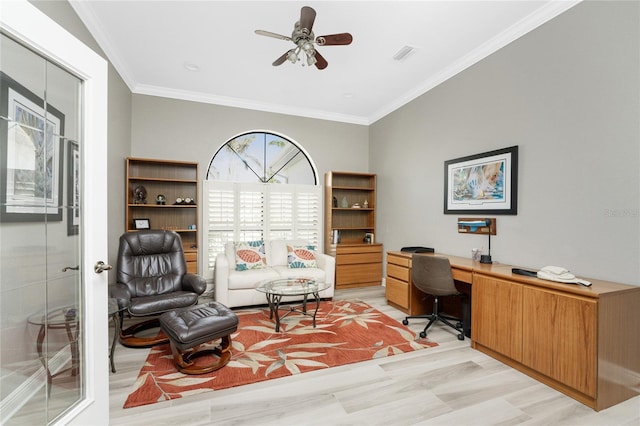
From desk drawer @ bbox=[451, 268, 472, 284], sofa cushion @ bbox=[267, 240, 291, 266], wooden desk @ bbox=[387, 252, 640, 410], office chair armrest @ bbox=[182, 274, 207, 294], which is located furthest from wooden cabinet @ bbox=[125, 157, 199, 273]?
wooden desk @ bbox=[387, 252, 640, 410]

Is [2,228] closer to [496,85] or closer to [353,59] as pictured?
[353,59]

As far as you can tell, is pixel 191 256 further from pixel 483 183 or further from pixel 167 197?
pixel 483 183

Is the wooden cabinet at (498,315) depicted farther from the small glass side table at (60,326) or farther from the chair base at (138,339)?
the small glass side table at (60,326)

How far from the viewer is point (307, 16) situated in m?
2.33

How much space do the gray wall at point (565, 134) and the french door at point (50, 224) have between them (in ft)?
11.6

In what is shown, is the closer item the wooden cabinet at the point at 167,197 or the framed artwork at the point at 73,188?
the framed artwork at the point at 73,188

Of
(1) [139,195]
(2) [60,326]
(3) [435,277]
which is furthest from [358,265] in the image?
(2) [60,326]

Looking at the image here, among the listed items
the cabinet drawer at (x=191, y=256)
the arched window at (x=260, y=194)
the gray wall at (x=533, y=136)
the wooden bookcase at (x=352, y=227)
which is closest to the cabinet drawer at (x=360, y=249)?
the wooden bookcase at (x=352, y=227)

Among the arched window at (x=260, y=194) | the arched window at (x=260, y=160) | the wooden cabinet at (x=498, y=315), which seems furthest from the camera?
the arched window at (x=260, y=160)

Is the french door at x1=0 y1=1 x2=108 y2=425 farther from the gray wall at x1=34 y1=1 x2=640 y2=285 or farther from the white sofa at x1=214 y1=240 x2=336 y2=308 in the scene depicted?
the white sofa at x1=214 y1=240 x2=336 y2=308

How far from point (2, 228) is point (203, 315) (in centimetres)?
156

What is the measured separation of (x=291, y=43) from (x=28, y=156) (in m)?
2.74

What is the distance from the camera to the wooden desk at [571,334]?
190 centimetres

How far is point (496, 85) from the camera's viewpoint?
3174mm
